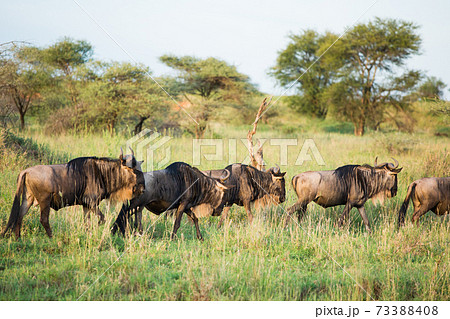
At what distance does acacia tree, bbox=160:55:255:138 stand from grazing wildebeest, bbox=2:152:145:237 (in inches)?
627

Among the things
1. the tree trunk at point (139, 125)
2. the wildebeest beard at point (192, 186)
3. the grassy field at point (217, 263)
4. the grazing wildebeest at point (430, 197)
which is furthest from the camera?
the tree trunk at point (139, 125)

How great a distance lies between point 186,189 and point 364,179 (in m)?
3.29

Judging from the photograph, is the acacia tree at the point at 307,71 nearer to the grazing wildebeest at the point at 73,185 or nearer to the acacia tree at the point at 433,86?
the acacia tree at the point at 433,86

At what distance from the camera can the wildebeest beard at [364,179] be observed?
7.30 metres

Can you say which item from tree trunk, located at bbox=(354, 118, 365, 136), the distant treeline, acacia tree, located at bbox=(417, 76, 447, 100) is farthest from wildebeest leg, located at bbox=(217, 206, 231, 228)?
acacia tree, located at bbox=(417, 76, 447, 100)

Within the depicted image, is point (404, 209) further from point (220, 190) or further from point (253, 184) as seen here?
point (220, 190)

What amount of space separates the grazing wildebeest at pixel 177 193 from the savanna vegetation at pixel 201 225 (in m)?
0.28

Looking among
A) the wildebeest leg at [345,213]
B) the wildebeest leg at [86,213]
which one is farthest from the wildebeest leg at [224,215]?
the wildebeest leg at [86,213]

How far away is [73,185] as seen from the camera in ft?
19.5

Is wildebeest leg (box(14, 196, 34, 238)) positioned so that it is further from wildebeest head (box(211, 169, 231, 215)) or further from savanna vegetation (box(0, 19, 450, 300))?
wildebeest head (box(211, 169, 231, 215))

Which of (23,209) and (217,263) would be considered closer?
(217,263)

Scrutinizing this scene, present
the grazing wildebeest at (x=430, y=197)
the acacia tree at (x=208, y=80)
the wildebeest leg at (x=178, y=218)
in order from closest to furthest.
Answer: the wildebeest leg at (x=178, y=218), the grazing wildebeest at (x=430, y=197), the acacia tree at (x=208, y=80)

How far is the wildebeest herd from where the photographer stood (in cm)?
583

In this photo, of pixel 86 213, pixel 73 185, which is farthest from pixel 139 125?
pixel 73 185
